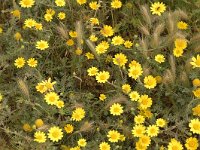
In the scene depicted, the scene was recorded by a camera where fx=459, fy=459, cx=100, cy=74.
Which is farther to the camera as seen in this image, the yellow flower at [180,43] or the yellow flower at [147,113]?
the yellow flower at [180,43]

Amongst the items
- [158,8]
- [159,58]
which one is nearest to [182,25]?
[158,8]

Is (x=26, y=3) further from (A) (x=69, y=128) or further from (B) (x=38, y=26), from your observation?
(A) (x=69, y=128)

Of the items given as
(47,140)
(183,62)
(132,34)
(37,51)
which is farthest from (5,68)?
(183,62)

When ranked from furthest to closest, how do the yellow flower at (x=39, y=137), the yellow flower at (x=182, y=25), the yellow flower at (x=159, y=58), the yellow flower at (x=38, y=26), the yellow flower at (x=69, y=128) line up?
the yellow flower at (x=182, y=25) < the yellow flower at (x=38, y=26) < the yellow flower at (x=159, y=58) < the yellow flower at (x=69, y=128) < the yellow flower at (x=39, y=137)

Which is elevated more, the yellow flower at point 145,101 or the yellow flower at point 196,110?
the yellow flower at point 145,101

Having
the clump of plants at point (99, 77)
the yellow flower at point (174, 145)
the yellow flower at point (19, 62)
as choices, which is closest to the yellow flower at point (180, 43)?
the clump of plants at point (99, 77)

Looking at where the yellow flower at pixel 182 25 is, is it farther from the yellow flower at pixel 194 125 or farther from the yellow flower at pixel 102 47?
the yellow flower at pixel 194 125

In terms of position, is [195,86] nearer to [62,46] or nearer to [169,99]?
[169,99]
